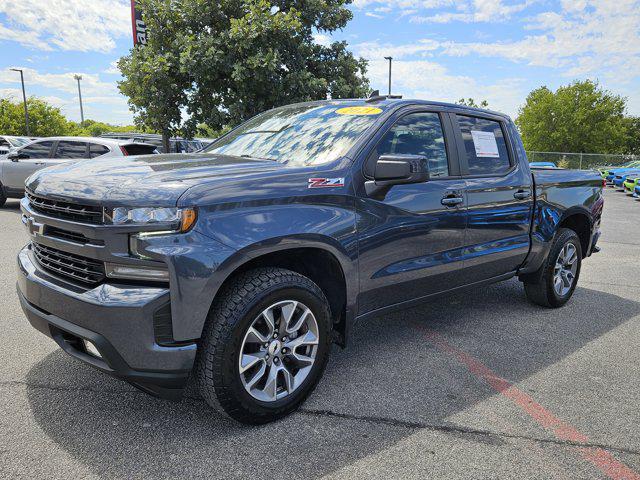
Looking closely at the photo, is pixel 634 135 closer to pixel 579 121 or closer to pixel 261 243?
pixel 579 121

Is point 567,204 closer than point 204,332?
No

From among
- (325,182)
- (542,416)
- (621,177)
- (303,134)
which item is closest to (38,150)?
(303,134)

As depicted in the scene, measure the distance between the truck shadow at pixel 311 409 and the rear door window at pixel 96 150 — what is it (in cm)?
748

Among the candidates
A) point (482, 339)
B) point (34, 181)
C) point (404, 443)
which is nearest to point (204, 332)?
point (404, 443)

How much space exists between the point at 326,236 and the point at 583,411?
6.14ft

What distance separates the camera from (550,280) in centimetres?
495

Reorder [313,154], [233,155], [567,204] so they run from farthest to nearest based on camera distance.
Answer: [567,204]
[233,155]
[313,154]

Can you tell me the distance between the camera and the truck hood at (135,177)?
2.43 meters

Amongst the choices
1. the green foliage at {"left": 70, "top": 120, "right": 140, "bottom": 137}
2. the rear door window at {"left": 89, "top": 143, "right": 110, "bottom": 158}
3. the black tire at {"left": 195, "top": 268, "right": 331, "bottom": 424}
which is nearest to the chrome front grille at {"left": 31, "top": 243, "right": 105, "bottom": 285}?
the black tire at {"left": 195, "top": 268, "right": 331, "bottom": 424}

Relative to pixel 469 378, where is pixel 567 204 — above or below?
above

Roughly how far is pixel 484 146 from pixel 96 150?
8.46 meters

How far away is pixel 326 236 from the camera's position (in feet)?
9.56

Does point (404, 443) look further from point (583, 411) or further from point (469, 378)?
point (583, 411)

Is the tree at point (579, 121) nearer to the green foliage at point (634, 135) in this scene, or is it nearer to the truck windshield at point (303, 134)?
the green foliage at point (634, 135)
